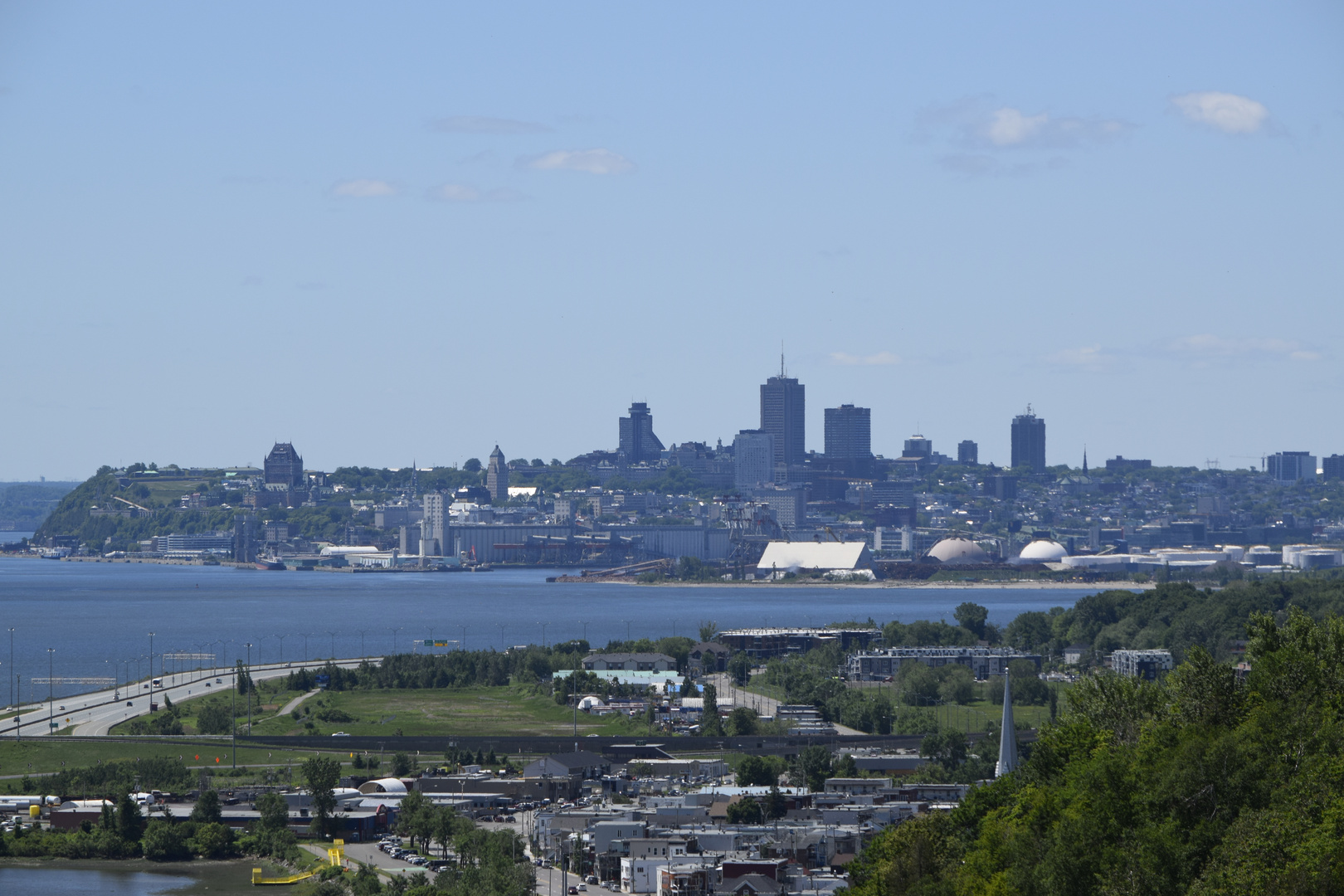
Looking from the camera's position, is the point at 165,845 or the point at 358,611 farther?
the point at 358,611

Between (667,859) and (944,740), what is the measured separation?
822 cm

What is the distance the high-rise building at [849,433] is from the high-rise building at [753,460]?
7.66 metres

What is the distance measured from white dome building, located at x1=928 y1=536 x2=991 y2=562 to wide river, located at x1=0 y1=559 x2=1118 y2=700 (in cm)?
930

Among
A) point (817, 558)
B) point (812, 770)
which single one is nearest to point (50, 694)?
point (812, 770)

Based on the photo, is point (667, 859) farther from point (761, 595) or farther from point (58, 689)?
point (761, 595)

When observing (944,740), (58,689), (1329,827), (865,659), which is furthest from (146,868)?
(865,659)

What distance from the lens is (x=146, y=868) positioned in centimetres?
2259

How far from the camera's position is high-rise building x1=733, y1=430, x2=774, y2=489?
6383 inches

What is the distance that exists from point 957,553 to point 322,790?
8863cm

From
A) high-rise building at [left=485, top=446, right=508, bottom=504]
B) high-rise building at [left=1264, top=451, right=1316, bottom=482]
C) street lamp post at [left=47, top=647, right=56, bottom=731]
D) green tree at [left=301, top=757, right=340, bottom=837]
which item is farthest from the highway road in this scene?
high-rise building at [left=1264, top=451, right=1316, bottom=482]

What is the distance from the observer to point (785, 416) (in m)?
170

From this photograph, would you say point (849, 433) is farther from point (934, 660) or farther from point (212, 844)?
point (212, 844)

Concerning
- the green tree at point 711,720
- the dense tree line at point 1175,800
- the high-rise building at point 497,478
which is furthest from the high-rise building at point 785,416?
the dense tree line at point 1175,800

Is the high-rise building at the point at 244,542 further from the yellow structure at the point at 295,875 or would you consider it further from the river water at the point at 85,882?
the yellow structure at the point at 295,875
